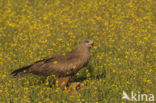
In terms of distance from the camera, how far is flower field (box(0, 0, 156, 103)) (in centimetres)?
586

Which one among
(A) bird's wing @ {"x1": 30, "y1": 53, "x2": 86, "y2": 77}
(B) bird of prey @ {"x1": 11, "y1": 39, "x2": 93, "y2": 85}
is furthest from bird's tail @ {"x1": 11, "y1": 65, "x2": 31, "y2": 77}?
(A) bird's wing @ {"x1": 30, "y1": 53, "x2": 86, "y2": 77}

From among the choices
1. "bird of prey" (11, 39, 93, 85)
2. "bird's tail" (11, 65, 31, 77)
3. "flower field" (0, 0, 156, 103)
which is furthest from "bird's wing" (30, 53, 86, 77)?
"flower field" (0, 0, 156, 103)

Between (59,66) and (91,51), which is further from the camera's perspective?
(91,51)

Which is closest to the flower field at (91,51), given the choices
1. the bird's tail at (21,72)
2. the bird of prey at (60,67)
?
the bird's tail at (21,72)

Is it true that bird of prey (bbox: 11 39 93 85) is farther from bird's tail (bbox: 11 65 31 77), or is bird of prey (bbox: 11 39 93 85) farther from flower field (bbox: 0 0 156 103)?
flower field (bbox: 0 0 156 103)

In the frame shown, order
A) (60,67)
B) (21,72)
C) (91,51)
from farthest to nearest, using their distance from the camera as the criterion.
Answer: (91,51) < (21,72) < (60,67)

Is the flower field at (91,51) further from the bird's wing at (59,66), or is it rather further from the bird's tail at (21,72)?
the bird's wing at (59,66)

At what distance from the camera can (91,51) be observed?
8117 millimetres

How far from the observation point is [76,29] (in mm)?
9648

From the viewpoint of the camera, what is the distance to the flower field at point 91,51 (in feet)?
19.2

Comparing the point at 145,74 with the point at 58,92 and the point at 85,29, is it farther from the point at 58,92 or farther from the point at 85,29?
the point at 85,29

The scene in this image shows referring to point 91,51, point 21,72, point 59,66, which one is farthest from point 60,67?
point 91,51

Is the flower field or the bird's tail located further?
the bird's tail

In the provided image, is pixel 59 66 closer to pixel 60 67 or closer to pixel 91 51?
pixel 60 67
